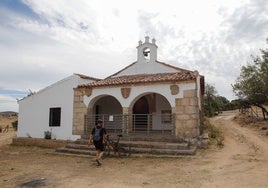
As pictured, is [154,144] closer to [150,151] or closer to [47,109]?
Answer: [150,151]

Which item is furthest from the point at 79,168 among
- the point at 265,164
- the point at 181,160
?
the point at 265,164

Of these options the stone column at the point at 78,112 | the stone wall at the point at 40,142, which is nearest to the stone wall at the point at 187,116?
the stone column at the point at 78,112

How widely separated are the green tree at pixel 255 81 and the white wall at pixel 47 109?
14311mm

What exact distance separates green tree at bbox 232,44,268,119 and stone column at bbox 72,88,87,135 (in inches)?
572

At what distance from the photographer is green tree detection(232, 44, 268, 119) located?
838 inches

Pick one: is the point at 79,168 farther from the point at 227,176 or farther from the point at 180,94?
the point at 180,94

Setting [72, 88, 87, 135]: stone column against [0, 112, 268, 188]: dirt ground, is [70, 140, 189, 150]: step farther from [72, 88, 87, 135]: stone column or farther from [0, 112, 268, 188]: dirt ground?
[72, 88, 87, 135]: stone column

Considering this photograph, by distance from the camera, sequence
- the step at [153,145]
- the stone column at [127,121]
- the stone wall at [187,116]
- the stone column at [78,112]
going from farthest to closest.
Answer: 1. the stone column at [78,112]
2. the stone column at [127,121]
3. the stone wall at [187,116]
4. the step at [153,145]

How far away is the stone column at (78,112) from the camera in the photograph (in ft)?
47.3

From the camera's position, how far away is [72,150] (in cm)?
1205

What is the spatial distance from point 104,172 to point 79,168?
116 centimetres

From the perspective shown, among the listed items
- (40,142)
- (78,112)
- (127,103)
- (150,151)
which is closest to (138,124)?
(127,103)

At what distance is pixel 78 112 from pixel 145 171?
746 cm

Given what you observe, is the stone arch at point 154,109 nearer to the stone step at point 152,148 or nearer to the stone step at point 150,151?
the stone step at point 152,148
